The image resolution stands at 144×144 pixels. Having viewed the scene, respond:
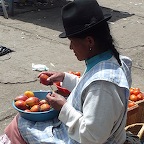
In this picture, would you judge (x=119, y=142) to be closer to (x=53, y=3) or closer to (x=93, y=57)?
(x=93, y=57)

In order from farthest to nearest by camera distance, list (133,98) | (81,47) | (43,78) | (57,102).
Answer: (133,98) < (43,78) < (57,102) < (81,47)

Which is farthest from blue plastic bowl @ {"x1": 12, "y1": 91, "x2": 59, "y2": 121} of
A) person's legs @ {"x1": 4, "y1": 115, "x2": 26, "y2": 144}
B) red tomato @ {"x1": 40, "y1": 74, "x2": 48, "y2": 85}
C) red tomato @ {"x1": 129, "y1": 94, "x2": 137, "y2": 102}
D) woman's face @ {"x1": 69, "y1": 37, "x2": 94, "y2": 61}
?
red tomato @ {"x1": 129, "y1": 94, "x2": 137, "y2": 102}

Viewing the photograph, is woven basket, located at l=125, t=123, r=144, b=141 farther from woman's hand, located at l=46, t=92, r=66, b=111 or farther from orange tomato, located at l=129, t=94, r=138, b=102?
woman's hand, located at l=46, t=92, r=66, b=111

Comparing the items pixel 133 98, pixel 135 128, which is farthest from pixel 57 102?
pixel 133 98

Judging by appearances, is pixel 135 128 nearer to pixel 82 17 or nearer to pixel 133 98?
pixel 133 98

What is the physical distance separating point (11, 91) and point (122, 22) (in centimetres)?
450

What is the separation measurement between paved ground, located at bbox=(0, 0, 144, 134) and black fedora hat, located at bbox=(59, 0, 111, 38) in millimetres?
1904

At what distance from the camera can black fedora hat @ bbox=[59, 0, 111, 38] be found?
229 cm

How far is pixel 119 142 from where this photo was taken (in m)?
2.52

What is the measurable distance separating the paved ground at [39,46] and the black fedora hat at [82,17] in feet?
6.25


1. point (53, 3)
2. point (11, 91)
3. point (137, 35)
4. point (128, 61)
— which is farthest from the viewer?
point (53, 3)

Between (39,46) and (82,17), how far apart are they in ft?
14.0

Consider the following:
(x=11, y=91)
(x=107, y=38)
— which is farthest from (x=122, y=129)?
(x=11, y=91)

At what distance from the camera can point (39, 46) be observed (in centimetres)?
651
